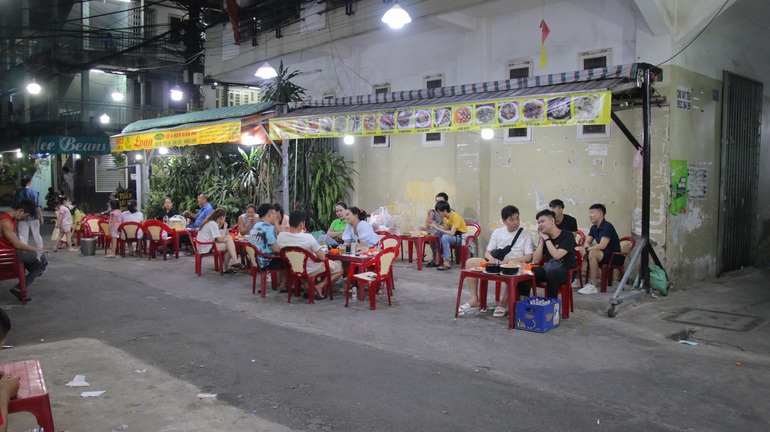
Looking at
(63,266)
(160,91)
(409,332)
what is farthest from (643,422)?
(160,91)

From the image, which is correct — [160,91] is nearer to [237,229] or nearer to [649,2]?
[237,229]

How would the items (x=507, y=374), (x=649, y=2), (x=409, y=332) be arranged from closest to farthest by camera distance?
1. (x=507, y=374)
2. (x=409, y=332)
3. (x=649, y=2)

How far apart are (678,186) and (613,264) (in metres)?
1.81

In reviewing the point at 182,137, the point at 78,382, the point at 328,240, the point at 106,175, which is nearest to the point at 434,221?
the point at 328,240

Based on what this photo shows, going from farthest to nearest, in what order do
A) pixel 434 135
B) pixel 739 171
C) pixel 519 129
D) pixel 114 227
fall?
1. pixel 114 227
2. pixel 434 135
3. pixel 519 129
4. pixel 739 171

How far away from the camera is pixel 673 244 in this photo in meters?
10.1

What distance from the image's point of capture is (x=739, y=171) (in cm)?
1184

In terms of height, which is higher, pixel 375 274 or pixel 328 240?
pixel 328 240

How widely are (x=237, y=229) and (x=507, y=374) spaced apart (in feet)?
27.7

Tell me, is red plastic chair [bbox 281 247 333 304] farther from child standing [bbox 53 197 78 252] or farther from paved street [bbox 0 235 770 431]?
child standing [bbox 53 197 78 252]

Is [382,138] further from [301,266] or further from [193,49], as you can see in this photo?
[193,49]

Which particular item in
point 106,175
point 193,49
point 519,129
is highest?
point 193,49

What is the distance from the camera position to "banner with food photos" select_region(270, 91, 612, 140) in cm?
802

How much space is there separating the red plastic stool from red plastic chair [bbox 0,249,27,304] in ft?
18.0
